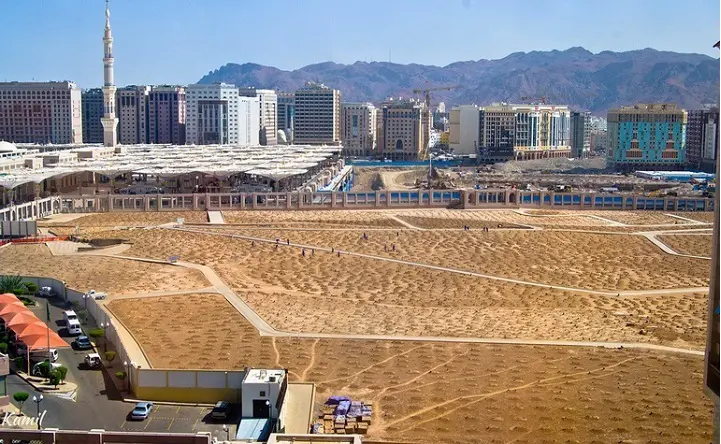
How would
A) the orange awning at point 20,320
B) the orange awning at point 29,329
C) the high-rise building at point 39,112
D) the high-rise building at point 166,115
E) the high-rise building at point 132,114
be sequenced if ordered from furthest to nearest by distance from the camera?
the high-rise building at point 166,115
the high-rise building at point 132,114
the high-rise building at point 39,112
the orange awning at point 20,320
the orange awning at point 29,329

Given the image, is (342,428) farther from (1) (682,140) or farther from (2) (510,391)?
(1) (682,140)

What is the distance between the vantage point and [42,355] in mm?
16484

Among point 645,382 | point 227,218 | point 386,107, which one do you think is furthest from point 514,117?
point 645,382

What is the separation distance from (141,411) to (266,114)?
92.0 meters

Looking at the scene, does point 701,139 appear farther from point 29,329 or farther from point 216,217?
point 29,329

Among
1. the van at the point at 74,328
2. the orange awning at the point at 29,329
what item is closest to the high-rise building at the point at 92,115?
the van at the point at 74,328

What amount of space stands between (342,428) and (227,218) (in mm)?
25508

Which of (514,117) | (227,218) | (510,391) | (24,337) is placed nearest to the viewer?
(510,391)

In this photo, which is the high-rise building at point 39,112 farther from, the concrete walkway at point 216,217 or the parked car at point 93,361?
the parked car at point 93,361

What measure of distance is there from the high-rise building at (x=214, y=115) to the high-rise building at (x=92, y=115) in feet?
32.7

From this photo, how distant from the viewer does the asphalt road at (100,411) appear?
13.3 m

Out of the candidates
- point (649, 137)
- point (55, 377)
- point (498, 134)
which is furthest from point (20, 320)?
point (498, 134)

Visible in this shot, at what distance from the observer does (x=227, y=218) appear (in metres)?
37.9

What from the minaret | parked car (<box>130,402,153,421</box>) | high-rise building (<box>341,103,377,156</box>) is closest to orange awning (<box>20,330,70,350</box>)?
parked car (<box>130,402,153,421</box>)
